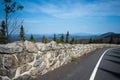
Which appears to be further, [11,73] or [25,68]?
[25,68]

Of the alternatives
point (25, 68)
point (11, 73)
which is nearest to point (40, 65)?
point (25, 68)

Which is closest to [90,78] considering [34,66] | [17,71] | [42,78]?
[42,78]

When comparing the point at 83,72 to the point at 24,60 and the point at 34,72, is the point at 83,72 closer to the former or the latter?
the point at 34,72

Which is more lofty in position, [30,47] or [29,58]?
[30,47]

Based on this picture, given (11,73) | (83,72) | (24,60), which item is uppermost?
(24,60)

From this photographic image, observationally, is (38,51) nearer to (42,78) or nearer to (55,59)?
(42,78)

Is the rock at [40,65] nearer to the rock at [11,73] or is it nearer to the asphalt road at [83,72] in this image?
the asphalt road at [83,72]

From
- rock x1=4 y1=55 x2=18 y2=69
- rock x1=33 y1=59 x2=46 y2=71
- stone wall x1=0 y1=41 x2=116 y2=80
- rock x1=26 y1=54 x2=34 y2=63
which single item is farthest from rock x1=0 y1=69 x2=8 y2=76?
rock x1=33 y1=59 x2=46 y2=71

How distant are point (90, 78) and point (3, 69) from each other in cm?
335

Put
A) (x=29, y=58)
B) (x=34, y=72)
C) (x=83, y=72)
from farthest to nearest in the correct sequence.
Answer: (x=83, y=72)
(x=34, y=72)
(x=29, y=58)

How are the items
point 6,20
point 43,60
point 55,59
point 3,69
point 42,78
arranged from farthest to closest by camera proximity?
point 6,20
point 55,59
point 43,60
point 42,78
point 3,69

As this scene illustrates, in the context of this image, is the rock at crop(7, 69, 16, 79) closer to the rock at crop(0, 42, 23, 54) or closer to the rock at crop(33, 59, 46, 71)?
the rock at crop(0, 42, 23, 54)

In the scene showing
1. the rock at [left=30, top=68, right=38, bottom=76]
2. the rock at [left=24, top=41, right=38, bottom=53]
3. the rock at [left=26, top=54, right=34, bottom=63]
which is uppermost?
the rock at [left=24, top=41, right=38, bottom=53]

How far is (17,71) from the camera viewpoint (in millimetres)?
4516
